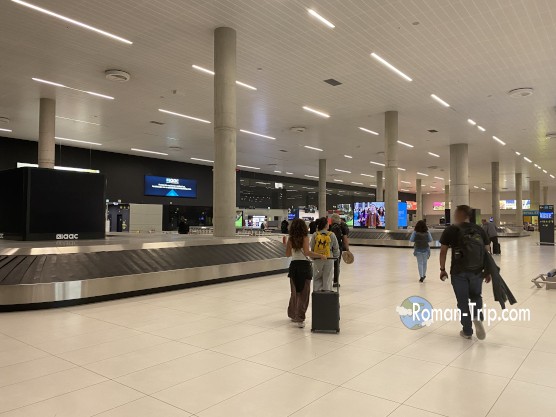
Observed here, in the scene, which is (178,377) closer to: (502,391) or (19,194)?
(502,391)

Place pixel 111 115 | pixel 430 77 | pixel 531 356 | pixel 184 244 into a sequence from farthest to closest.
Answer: pixel 111 115 → pixel 430 77 → pixel 184 244 → pixel 531 356

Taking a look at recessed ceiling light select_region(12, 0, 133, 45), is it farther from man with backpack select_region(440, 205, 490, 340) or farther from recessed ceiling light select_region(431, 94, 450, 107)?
recessed ceiling light select_region(431, 94, 450, 107)

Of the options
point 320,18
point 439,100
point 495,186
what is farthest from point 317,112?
point 495,186

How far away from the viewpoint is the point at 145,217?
29312 millimetres

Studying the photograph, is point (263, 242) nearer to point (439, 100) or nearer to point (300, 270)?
point (300, 270)

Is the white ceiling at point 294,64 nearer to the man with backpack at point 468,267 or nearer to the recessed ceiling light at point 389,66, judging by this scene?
the recessed ceiling light at point 389,66

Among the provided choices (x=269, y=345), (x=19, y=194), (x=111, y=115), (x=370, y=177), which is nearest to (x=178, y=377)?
(x=269, y=345)

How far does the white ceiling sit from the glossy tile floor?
706cm

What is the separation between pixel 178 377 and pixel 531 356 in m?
3.69

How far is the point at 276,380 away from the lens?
362 cm

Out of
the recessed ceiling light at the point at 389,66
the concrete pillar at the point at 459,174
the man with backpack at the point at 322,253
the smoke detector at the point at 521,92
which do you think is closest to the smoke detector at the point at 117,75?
the recessed ceiling light at the point at 389,66

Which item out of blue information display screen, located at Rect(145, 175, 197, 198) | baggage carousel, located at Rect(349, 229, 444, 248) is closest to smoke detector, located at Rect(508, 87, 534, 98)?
baggage carousel, located at Rect(349, 229, 444, 248)

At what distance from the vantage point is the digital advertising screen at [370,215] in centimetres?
2466

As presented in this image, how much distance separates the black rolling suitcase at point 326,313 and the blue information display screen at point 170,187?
87.7 feet
